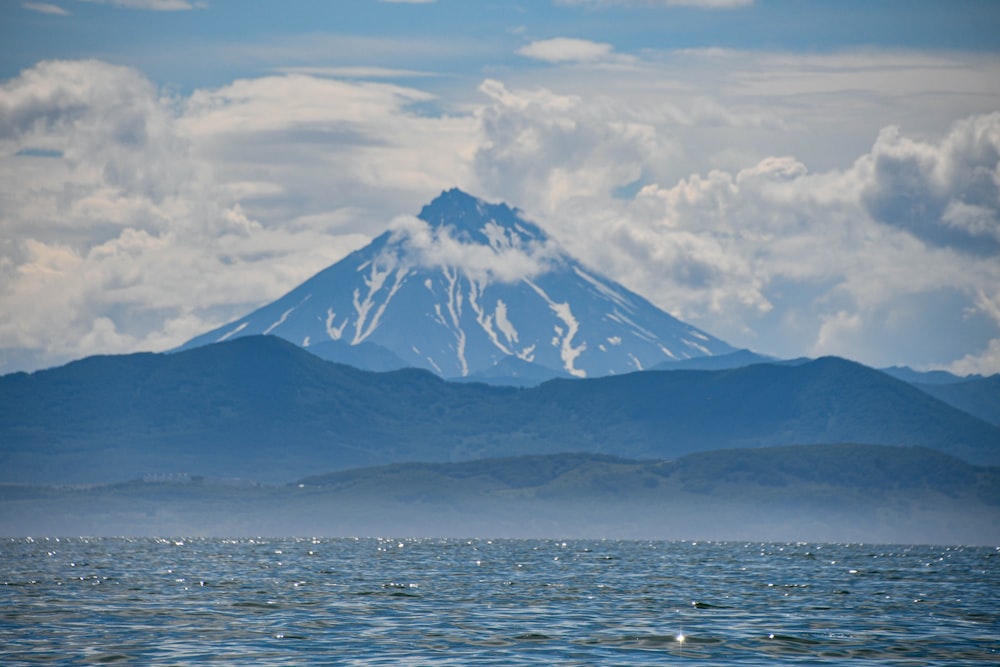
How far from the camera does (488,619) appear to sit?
88688 millimetres

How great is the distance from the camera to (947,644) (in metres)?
76.7

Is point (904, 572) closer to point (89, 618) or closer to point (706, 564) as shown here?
point (706, 564)

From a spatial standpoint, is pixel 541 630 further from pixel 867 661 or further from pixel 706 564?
pixel 706 564

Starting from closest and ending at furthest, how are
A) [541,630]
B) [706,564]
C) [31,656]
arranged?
1. [31,656]
2. [541,630]
3. [706,564]

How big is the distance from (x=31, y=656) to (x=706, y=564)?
13407 cm

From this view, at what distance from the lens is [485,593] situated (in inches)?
4496

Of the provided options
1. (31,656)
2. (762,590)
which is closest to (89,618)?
(31,656)

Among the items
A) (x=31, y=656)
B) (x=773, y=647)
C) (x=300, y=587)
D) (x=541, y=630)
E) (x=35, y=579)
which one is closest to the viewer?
(x=31, y=656)

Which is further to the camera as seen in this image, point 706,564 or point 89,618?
point 706,564

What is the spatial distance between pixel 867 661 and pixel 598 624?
19.9 meters

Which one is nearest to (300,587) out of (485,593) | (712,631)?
(485,593)

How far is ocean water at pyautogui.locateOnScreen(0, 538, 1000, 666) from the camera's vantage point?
71.0 meters

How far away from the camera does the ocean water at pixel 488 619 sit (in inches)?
2795

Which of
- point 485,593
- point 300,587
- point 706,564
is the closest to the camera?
point 485,593
